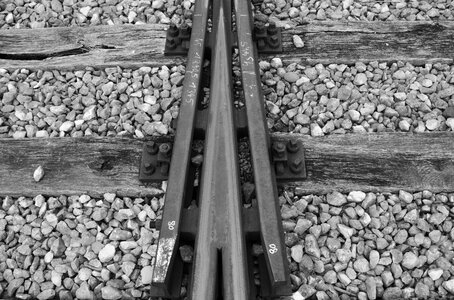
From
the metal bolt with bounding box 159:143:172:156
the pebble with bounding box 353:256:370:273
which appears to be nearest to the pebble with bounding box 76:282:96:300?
the metal bolt with bounding box 159:143:172:156

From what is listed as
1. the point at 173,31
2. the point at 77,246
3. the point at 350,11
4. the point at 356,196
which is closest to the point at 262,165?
the point at 356,196

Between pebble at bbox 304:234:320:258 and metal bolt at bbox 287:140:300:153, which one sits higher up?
metal bolt at bbox 287:140:300:153

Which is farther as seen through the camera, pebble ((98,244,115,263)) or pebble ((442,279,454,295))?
pebble ((98,244,115,263))

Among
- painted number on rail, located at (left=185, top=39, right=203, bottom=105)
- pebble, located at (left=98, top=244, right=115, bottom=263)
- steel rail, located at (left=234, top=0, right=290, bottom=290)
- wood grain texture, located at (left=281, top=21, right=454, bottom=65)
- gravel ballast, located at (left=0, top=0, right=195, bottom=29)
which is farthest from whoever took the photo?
gravel ballast, located at (left=0, top=0, right=195, bottom=29)

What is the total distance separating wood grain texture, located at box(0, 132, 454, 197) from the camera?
107 inches

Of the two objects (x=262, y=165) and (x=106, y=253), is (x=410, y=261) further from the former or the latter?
(x=106, y=253)

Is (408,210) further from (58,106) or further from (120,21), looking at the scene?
(120,21)

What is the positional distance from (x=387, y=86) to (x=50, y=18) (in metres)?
2.50

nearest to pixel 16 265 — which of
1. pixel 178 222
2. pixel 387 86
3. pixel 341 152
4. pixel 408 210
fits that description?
pixel 178 222

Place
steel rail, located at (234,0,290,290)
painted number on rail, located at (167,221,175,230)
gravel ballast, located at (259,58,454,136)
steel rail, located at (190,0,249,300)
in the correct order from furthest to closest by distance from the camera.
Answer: gravel ballast, located at (259,58,454,136) < painted number on rail, located at (167,221,175,230) < steel rail, located at (234,0,290,290) < steel rail, located at (190,0,249,300)

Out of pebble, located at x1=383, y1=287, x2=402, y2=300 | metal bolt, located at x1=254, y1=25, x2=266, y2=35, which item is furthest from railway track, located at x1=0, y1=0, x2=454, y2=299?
metal bolt, located at x1=254, y1=25, x2=266, y2=35

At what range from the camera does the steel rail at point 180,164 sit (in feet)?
7.43

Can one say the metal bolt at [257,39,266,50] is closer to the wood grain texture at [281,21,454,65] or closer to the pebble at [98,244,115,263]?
the wood grain texture at [281,21,454,65]

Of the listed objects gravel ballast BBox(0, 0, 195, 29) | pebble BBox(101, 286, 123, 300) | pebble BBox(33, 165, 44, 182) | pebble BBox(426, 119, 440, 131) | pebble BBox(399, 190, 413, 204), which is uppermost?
gravel ballast BBox(0, 0, 195, 29)
